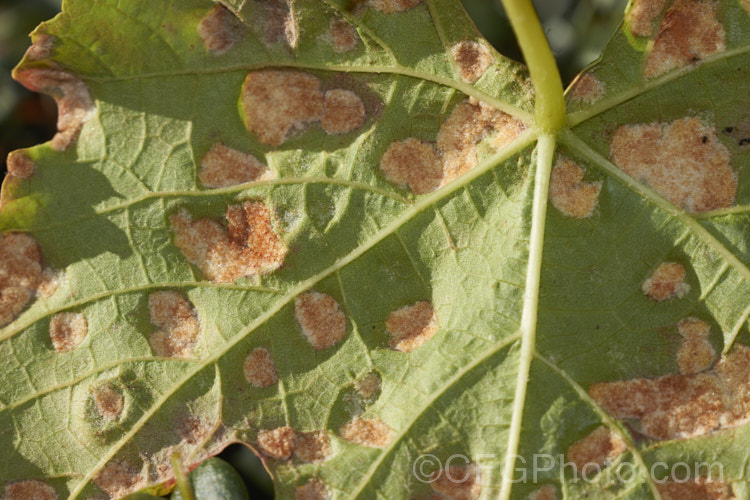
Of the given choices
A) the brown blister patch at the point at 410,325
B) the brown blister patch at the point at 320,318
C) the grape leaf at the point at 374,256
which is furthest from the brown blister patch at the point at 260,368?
the brown blister patch at the point at 410,325

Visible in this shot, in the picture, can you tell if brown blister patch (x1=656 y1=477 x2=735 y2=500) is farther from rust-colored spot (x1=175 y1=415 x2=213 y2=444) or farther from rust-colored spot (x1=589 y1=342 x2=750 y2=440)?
rust-colored spot (x1=175 y1=415 x2=213 y2=444)

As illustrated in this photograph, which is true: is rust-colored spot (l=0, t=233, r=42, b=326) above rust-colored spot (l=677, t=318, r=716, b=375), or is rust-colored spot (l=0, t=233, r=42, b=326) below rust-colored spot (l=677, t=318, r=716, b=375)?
below

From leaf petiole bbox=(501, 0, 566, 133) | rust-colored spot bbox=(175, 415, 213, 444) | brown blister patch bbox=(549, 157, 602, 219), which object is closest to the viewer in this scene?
leaf petiole bbox=(501, 0, 566, 133)

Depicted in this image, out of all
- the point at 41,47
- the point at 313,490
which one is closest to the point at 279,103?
the point at 41,47

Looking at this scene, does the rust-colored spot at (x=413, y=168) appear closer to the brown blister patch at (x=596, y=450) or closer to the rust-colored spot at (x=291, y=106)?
the rust-colored spot at (x=291, y=106)

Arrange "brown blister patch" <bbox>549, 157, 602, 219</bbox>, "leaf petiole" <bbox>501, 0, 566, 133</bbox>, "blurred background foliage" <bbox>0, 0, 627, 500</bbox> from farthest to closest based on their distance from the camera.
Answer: "blurred background foliage" <bbox>0, 0, 627, 500</bbox>, "brown blister patch" <bbox>549, 157, 602, 219</bbox>, "leaf petiole" <bbox>501, 0, 566, 133</bbox>

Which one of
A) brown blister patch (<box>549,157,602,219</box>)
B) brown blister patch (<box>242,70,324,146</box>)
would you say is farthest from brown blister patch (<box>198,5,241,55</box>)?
brown blister patch (<box>549,157,602,219</box>)

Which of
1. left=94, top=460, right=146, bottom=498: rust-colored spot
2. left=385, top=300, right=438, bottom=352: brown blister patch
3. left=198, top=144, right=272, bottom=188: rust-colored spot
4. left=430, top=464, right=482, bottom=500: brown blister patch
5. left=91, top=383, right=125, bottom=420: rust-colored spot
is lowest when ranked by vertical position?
left=94, top=460, right=146, bottom=498: rust-colored spot

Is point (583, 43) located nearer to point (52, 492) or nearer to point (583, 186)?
point (583, 186)

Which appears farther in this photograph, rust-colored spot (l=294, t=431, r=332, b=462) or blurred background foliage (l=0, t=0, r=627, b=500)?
blurred background foliage (l=0, t=0, r=627, b=500)
